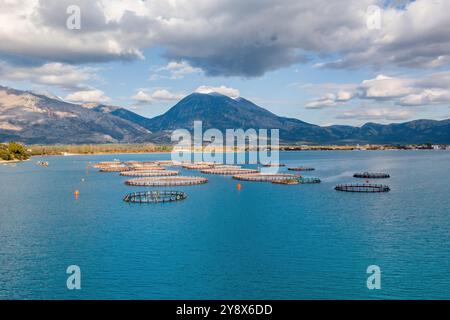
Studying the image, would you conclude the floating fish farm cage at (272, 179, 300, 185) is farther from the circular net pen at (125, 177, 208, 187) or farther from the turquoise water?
the turquoise water

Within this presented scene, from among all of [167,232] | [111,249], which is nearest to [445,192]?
[167,232]

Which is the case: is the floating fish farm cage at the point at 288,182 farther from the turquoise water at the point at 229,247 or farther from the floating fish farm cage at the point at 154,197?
the floating fish farm cage at the point at 154,197

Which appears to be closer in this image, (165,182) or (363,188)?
(363,188)

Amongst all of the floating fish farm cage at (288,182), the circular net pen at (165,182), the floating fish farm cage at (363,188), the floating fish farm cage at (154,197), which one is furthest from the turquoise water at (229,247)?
the floating fish farm cage at (288,182)

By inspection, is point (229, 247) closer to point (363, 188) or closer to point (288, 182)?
point (363, 188)

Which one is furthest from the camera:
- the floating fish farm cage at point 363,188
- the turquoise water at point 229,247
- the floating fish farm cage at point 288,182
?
the floating fish farm cage at point 288,182

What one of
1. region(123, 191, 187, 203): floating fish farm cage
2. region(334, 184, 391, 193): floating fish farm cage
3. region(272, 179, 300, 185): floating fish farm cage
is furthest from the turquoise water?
region(272, 179, 300, 185): floating fish farm cage

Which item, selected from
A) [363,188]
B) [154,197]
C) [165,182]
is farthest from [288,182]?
[154,197]
